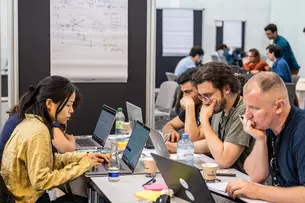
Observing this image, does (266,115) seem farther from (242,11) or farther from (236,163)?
(242,11)

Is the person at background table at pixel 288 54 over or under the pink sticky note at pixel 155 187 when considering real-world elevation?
over

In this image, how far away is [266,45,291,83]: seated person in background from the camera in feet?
26.8

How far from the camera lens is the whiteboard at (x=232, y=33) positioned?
12245mm

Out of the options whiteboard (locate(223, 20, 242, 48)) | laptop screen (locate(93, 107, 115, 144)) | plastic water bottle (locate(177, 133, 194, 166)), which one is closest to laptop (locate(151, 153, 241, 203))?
plastic water bottle (locate(177, 133, 194, 166))

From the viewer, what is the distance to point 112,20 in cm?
473

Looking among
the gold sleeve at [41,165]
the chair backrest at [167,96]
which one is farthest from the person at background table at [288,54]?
the gold sleeve at [41,165]

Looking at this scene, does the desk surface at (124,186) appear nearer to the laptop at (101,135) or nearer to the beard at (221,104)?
the beard at (221,104)

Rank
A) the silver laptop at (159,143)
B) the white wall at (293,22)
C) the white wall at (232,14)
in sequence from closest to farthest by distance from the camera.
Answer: the silver laptop at (159,143) → the white wall at (293,22) → the white wall at (232,14)

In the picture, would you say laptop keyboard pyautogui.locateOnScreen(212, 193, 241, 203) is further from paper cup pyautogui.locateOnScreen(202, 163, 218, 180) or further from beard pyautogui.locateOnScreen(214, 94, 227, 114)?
beard pyautogui.locateOnScreen(214, 94, 227, 114)

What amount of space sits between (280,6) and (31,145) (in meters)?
10.3

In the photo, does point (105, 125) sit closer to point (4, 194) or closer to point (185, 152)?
point (185, 152)

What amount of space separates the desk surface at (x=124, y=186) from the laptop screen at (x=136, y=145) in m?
0.14

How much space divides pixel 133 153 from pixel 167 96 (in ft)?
12.5

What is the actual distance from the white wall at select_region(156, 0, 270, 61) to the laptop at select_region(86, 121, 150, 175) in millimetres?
8880
